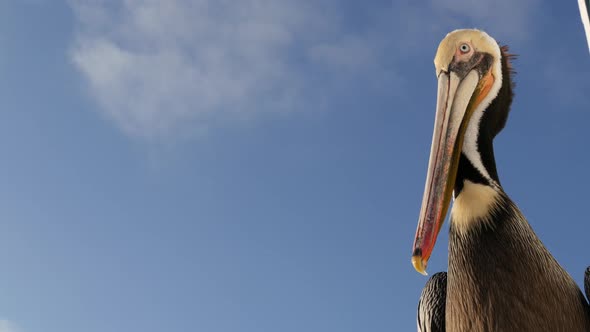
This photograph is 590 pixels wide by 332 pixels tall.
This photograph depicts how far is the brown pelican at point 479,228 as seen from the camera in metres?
4.85

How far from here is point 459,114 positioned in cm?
555

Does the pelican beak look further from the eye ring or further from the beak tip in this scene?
the eye ring

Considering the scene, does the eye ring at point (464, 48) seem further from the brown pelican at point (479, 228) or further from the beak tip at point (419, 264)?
the beak tip at point (419, 264)

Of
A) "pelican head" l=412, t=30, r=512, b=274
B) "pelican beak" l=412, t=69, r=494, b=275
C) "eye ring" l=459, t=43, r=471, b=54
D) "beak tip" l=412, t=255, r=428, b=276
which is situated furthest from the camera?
"eye ring" l=459, t=43, r=471, b=54

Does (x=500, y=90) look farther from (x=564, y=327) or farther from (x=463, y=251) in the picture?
(x=564, y=327)

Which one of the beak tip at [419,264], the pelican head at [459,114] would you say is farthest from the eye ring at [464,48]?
the beak tip at [419,264]

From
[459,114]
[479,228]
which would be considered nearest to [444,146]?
[459,114]

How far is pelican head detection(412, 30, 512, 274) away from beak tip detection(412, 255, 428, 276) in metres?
0.01

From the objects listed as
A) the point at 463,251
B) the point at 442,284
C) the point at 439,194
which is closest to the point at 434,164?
the point at 439,194

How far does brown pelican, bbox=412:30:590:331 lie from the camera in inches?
191

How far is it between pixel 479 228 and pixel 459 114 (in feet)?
3.11

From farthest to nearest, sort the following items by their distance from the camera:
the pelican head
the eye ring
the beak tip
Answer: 1. the eye ring
2. the pelican head
3. the beak tip

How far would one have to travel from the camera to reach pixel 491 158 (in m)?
5.46

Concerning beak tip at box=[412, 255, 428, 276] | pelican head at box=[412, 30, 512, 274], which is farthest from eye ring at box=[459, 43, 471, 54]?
beak tip at box=[412, 255, 428, 276]
